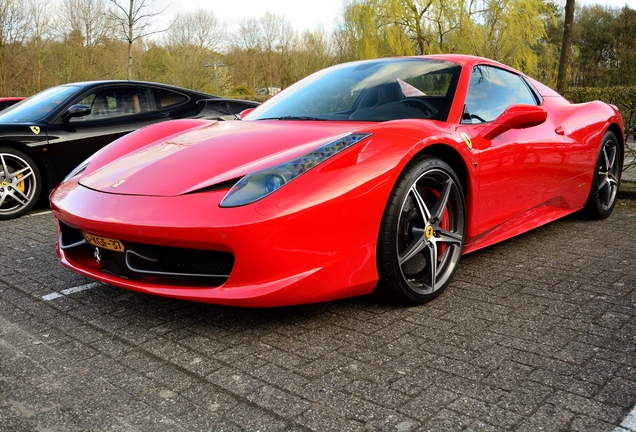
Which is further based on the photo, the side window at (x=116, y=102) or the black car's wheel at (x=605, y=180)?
the side window at (x=116, y=102)

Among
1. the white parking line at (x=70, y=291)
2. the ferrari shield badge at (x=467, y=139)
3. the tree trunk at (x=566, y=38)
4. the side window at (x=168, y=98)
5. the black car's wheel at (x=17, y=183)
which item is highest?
the tree trunk at (x=566, y=38)

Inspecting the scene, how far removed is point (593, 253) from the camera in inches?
151

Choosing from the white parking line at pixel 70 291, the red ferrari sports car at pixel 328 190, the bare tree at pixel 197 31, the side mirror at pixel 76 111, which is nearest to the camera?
the red ferrari sports car at pixel 328 190

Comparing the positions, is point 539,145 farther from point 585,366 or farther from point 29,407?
point 29,407

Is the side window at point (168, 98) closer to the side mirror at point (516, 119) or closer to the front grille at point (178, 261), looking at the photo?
the side mirror at point (516, 119)

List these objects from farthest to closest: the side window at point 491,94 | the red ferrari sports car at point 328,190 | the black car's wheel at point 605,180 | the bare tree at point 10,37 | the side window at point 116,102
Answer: the bare tree at point 10,37 < the side window at point 116,102 < the black car's wheel at point 605,180 < the side window at point 491,94 < the red ferrari sports car at point 328,190

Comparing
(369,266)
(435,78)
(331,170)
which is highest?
(435,78)

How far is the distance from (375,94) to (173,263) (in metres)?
1.58

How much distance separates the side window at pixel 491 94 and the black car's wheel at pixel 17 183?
4078mm

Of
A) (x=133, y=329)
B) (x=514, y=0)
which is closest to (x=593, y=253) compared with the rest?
(x=133, y=329)

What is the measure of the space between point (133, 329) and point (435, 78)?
6.98ft

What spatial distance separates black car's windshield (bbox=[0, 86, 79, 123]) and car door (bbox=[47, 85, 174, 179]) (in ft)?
0.51

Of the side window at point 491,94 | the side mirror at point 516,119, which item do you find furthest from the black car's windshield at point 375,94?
the side mirror at point 516,119

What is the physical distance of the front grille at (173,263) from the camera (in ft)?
7.88
